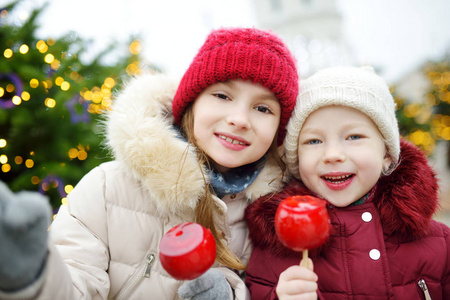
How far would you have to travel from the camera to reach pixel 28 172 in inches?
98.0

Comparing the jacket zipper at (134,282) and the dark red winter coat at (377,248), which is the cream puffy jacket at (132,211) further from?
the dark red winter coat at (377,248)

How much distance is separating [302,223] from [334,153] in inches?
24.0

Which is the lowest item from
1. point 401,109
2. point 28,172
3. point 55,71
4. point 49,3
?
point 401,109

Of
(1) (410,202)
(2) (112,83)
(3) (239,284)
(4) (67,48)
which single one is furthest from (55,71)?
(1) (410,202)

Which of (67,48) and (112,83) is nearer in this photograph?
(67,48)

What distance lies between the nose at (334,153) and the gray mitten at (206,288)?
759 mm

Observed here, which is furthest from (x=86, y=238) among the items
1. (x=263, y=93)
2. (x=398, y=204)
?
(x=398, y=204)

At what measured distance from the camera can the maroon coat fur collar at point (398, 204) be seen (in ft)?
5.32

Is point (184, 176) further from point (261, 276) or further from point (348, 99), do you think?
point (348, 99)

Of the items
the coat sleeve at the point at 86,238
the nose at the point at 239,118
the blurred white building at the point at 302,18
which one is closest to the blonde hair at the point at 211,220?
the nose at the point at 239,118

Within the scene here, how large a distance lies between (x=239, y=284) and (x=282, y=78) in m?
1.08

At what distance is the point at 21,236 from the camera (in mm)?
888

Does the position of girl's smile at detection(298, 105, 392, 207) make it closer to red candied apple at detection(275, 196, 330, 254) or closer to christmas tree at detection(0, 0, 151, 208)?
red candied apple at detection(275, 196, 330, 254)

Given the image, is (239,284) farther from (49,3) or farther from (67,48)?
(49,3)
